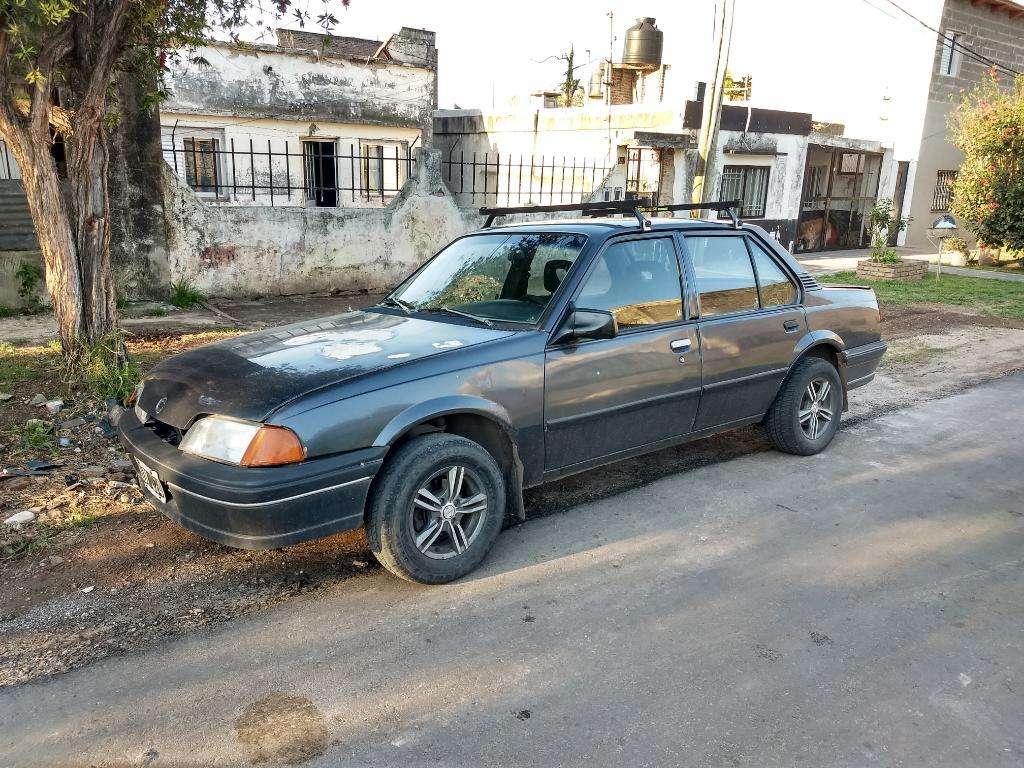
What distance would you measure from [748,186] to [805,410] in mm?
14814

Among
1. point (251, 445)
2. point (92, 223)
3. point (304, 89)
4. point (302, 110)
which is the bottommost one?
point (251, 445)

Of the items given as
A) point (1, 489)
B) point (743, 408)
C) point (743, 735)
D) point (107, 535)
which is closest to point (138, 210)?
point (1, 489)

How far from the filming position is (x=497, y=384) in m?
3.77

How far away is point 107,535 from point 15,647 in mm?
1008

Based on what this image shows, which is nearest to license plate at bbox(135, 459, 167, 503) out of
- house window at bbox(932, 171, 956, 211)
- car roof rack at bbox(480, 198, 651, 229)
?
car roof rack at bbox(480, 198, 651, 229)

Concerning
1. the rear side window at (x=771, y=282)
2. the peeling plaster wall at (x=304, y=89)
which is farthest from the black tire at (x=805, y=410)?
the peeling plaster wall at (x=304, y=89)

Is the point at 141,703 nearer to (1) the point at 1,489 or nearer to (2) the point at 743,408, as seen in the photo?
(1) the point at 1,489

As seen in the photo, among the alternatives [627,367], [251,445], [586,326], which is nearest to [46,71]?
[251,445]

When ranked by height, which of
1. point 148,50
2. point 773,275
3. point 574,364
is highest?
point 148,50

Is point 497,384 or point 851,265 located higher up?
point 497,384

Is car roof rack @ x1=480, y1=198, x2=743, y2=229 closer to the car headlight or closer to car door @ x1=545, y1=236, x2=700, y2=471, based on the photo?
car door @ x1=545, y1=236, x2=700, y2=471

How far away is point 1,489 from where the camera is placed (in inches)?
182

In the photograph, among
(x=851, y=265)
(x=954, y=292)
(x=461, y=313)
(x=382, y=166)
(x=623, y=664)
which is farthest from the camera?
(x=382, y=166)

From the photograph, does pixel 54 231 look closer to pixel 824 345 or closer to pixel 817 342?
pixel 817 342
